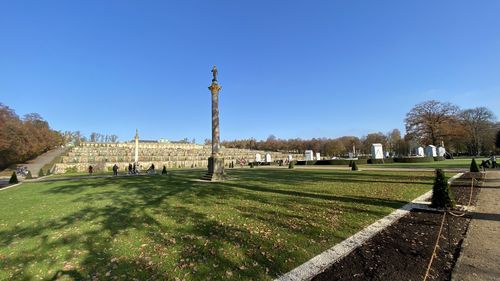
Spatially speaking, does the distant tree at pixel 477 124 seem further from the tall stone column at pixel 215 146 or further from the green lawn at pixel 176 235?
the green lawn at pixel 176 235

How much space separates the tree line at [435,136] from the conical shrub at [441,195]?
140 feet

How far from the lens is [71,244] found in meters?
6.11

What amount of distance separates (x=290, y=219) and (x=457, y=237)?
390 cm

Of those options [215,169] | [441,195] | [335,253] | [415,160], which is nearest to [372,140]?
[415,160]

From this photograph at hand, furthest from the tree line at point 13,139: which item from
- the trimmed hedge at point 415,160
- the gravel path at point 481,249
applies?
the trimmed hedge at point 415,160

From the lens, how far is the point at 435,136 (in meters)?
54.2

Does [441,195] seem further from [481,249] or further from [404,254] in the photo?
[404,254]

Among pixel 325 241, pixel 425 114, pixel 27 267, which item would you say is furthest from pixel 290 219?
pixel 425 114

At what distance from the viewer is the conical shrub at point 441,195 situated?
361 inches

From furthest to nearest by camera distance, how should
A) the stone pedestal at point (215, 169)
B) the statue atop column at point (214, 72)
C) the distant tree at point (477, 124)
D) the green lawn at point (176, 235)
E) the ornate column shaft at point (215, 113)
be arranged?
the distant tree at point (477, 124) → the statue atop column at point (214, 72) → the ornate column shaft at point (215, 113) → the stone pedestal at point (215, 169) → the green lawn at point (176, 235)

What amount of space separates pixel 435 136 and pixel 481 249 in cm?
5815

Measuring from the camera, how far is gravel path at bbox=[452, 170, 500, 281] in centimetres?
443

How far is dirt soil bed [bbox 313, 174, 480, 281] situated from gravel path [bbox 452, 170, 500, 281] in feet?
0.49

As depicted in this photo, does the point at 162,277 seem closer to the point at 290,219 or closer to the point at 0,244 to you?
the point at 290,219
